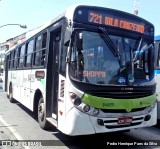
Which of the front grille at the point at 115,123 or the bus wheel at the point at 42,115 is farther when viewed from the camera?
the bus wheel at the point at 42,115

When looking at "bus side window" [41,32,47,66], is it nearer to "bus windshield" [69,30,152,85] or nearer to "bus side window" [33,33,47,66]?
"bus side window" [33,33,47,66]

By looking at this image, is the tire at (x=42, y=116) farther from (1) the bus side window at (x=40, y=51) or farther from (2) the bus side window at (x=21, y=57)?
(2) the bus side window at (x=21, y=57)

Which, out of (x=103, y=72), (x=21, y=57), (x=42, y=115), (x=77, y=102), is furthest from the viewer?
(x=21, y=57)

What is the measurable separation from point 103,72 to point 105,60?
0.87ft

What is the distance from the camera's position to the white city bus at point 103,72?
5738mm

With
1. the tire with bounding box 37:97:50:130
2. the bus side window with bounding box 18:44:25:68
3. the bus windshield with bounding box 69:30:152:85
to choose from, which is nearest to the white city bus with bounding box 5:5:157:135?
the bus windshield with bounding box 69:30:152:85

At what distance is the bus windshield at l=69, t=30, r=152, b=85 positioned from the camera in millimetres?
5816

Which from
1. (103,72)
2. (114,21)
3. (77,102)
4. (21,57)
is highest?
(114,21)

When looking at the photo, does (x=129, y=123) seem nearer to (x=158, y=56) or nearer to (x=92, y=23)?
(x=92, y=23)

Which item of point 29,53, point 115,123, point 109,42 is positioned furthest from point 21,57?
point 115,123

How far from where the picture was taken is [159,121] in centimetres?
929

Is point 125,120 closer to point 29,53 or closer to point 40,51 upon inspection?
point 40,51

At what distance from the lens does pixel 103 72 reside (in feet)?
19.5

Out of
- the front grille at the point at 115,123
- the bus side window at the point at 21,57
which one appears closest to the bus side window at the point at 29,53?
the bus side window at the point at 21,57
